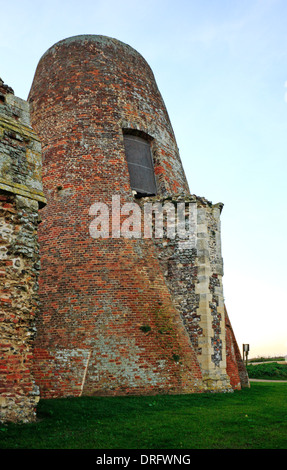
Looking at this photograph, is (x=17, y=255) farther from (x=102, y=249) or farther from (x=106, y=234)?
(x=106, y=234)

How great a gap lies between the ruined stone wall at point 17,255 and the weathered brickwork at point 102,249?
0.03 meters

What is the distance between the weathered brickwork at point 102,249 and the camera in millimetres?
9000

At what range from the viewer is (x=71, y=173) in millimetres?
13633

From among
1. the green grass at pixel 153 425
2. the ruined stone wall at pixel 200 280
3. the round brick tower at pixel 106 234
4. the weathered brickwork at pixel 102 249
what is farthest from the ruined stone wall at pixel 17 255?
the ruined stone wall at pixel 200 280

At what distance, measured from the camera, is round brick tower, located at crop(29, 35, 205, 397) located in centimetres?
1152

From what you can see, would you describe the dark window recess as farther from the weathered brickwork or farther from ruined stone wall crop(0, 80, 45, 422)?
ruined stone wall crop(0, 80, 45, 422)

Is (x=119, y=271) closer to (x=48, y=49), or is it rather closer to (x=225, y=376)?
(x=225, y=376)

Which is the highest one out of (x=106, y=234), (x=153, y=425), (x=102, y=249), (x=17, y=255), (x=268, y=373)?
(x=106, y=234)

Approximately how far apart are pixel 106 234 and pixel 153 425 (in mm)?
6254

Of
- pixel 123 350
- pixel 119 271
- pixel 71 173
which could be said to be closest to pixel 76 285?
pixel 119 271

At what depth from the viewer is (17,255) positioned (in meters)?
8.41

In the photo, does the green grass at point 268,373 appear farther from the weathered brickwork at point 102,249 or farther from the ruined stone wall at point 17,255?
the ruined stone wall at point 17,255

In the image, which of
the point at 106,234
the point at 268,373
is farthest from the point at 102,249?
the point at 268,373

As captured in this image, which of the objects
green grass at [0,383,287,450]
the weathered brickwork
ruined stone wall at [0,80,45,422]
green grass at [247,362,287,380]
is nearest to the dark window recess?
the weathered brickwork
